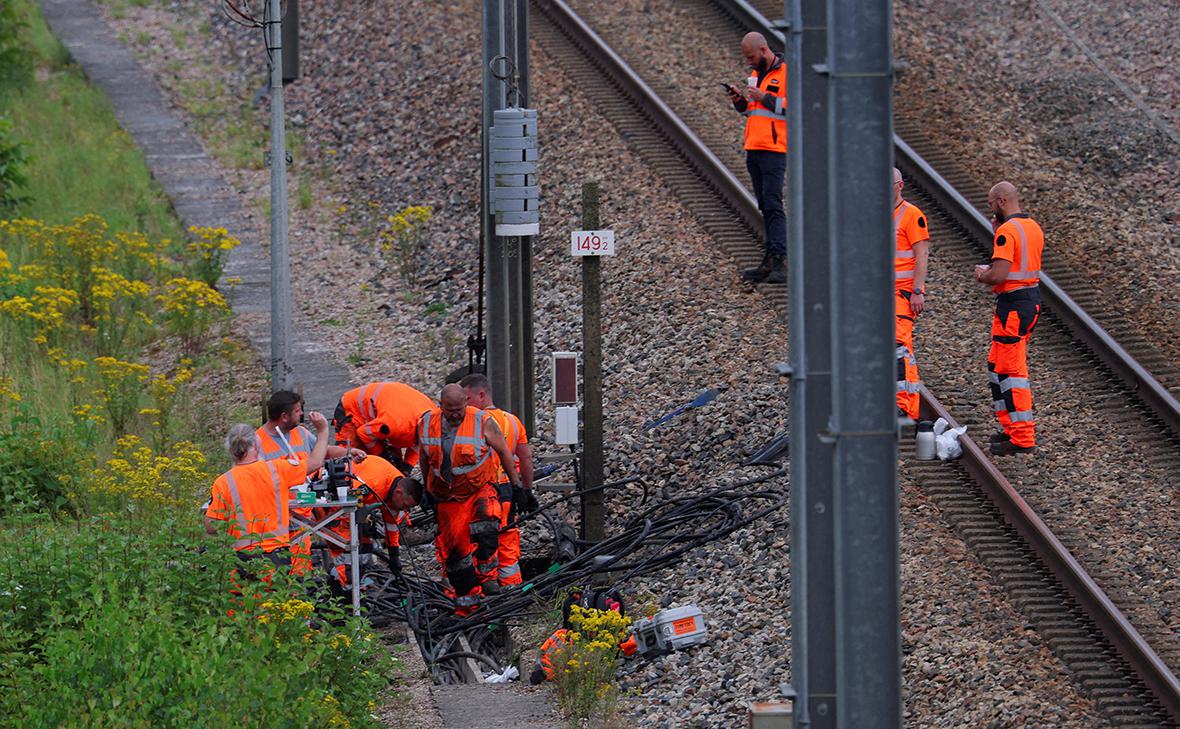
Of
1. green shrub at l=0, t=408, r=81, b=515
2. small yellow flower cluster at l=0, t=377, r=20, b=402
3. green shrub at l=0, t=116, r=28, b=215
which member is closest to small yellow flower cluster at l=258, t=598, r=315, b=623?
green shrub at l=0, t=408, r=81, b=515

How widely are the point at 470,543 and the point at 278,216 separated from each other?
10.6 feet

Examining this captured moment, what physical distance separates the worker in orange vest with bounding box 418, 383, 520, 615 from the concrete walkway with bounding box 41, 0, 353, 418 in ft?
11.4

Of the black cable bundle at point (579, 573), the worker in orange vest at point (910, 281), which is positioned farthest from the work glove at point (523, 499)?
the worker in orange vest at point (910, 281)

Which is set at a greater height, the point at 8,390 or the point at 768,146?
the point at 768,146

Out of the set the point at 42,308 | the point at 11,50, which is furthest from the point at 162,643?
the point at 11,50

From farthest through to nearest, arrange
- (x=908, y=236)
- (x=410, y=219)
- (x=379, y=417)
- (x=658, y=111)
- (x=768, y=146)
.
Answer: (x=410, y=219) < (x=658, y=111) < (x=768, y=146) < (x=379, y=417) < (x=908, y=236)

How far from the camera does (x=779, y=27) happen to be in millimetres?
6383

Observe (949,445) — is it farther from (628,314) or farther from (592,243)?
(628,314)

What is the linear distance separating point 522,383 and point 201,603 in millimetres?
4435

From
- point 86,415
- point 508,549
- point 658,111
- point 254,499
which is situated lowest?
point 508,549

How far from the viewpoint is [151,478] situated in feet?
36.9

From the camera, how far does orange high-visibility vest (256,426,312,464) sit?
1081 centimetres

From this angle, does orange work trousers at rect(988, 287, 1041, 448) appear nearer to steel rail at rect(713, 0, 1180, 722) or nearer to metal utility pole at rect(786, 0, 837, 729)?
steel rail at rect(713, 0, 1180, 722)

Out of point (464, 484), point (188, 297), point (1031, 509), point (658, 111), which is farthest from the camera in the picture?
point (658, 111)
